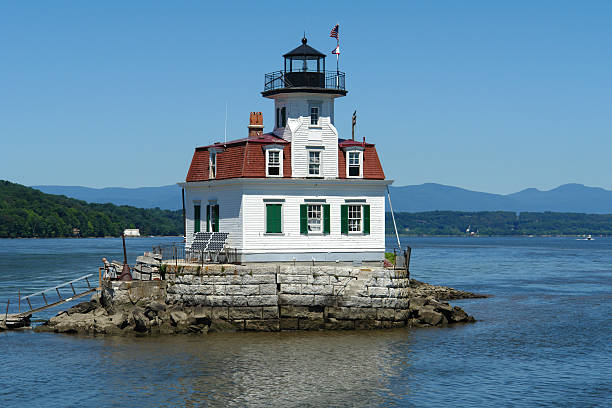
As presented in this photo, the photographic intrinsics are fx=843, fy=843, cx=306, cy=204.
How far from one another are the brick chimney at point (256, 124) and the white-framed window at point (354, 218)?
849 centimetres

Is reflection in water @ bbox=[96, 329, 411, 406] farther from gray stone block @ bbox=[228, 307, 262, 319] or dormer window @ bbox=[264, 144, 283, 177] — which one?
dormer window @ bbox=[264, 144, 283, 177]

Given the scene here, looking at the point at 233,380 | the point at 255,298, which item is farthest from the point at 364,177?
the point at 233,380

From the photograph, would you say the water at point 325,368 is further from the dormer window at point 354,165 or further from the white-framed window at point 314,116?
the white-framed window at point 314,116

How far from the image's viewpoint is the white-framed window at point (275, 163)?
39344 mm

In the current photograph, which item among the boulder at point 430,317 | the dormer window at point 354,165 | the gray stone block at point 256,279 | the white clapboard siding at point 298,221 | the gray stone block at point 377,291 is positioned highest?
the dormer window at point 354,165

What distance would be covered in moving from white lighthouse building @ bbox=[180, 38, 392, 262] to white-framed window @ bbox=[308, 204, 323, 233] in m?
0.05

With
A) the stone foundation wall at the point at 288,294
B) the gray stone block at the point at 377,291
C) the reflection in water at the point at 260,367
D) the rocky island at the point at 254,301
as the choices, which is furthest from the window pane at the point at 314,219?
the reflection in water at the point at 260,367

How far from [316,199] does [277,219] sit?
7.01 feet

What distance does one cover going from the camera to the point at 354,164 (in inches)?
1598

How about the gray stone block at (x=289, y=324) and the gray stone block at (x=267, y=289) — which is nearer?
the gray stone block at (x=267, y=289)

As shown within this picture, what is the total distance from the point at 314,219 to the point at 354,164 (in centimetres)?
344

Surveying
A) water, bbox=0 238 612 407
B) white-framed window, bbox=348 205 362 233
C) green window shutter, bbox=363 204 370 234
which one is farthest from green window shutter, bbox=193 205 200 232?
green window shutter, bbox=363 204 370 234

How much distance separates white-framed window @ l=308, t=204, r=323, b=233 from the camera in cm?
3944

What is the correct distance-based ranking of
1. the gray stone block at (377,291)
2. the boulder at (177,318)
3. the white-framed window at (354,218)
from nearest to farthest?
1. the boulder at (177,318)
2. the gray stone block at (377,291)
3. the white-framed window at (354,218)
